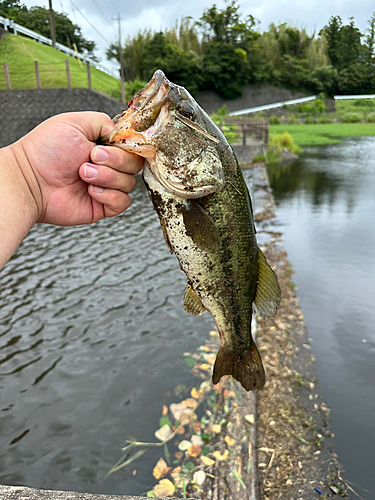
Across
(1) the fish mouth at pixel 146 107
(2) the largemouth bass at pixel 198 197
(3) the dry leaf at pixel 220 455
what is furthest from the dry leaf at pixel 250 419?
(1) the fish mouth at pixel 146 107

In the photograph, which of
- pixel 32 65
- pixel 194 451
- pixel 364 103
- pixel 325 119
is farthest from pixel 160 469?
pixel 364 103

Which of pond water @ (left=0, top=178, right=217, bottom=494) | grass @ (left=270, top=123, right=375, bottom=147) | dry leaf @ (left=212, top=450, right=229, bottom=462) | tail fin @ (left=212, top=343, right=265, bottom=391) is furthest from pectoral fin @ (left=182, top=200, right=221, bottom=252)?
grass @ (left=270, top=123, right=375, bottom=147)

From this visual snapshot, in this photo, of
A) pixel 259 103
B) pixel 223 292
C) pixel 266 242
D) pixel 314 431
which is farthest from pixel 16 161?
pixel 259 103

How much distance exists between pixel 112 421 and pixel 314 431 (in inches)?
80.4

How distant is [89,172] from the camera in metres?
1.76

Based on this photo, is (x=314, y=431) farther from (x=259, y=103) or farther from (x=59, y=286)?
(x=259, y=103)

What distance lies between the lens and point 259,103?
174 ft

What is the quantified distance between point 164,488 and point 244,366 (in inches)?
71.9

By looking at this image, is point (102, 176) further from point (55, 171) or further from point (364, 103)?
point (364, 103)

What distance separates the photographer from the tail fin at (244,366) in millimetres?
2015

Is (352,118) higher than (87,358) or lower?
higher

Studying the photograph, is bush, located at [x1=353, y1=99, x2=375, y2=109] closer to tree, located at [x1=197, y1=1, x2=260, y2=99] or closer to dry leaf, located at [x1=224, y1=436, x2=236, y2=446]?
tree, located at [x1=197, y1=1, x2=260, y2=99]

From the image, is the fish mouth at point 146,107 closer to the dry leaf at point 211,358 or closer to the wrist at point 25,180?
the wrist at point 25,180

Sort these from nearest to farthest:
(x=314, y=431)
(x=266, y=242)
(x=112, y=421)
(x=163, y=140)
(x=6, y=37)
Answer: (x=163, y=140), (x=314, y=431), (x=112, y=421), (x=266, y=242), (x=6, y=37)
